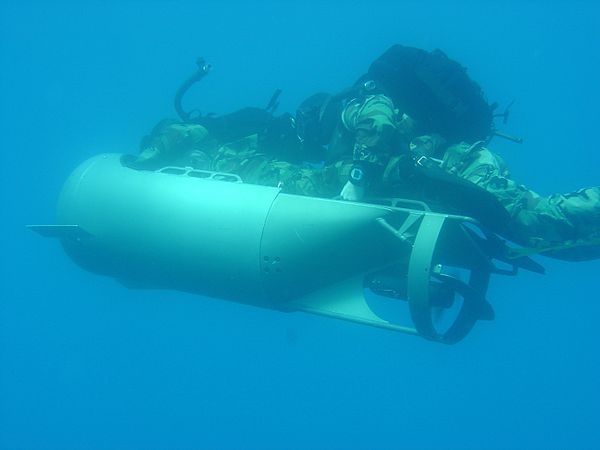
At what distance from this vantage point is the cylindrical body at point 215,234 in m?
4.31

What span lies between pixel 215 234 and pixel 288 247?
2.17 feet

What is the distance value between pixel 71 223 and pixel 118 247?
0.62 m

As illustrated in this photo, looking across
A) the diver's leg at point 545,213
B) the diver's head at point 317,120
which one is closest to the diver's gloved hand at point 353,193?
the diver's leg at point 545,213

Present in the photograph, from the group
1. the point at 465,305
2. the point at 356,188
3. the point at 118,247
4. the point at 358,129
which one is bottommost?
the point at 465,305

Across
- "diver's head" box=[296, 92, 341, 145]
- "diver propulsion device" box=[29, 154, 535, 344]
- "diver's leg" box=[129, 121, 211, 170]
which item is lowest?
"diver propulsion device" box=[29, 154, 535, 344]

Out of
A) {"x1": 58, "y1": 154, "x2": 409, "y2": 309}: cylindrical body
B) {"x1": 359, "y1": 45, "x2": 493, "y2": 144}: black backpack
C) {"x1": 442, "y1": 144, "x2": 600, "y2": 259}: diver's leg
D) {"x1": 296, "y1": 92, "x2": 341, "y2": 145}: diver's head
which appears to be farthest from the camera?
{"x1": 296, "y1": 92, "x2": 341, "y2": 145}: diver's head

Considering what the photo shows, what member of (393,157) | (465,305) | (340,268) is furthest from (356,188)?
(465,305)

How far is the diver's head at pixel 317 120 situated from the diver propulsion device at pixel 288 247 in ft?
2.90

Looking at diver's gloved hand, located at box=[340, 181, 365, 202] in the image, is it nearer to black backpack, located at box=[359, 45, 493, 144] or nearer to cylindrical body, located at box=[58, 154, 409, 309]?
cylindrical body, located at box=[58, 154, 409, 309]

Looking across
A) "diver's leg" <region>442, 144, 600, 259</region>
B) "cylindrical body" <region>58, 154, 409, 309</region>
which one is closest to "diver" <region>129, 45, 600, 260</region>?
"diver's leg" <region>442, 144, 600, 259</region>

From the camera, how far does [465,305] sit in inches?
176

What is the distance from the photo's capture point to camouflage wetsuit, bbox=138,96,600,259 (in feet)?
13.1

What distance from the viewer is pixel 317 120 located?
533cm

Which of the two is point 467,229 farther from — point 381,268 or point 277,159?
point 277,159
